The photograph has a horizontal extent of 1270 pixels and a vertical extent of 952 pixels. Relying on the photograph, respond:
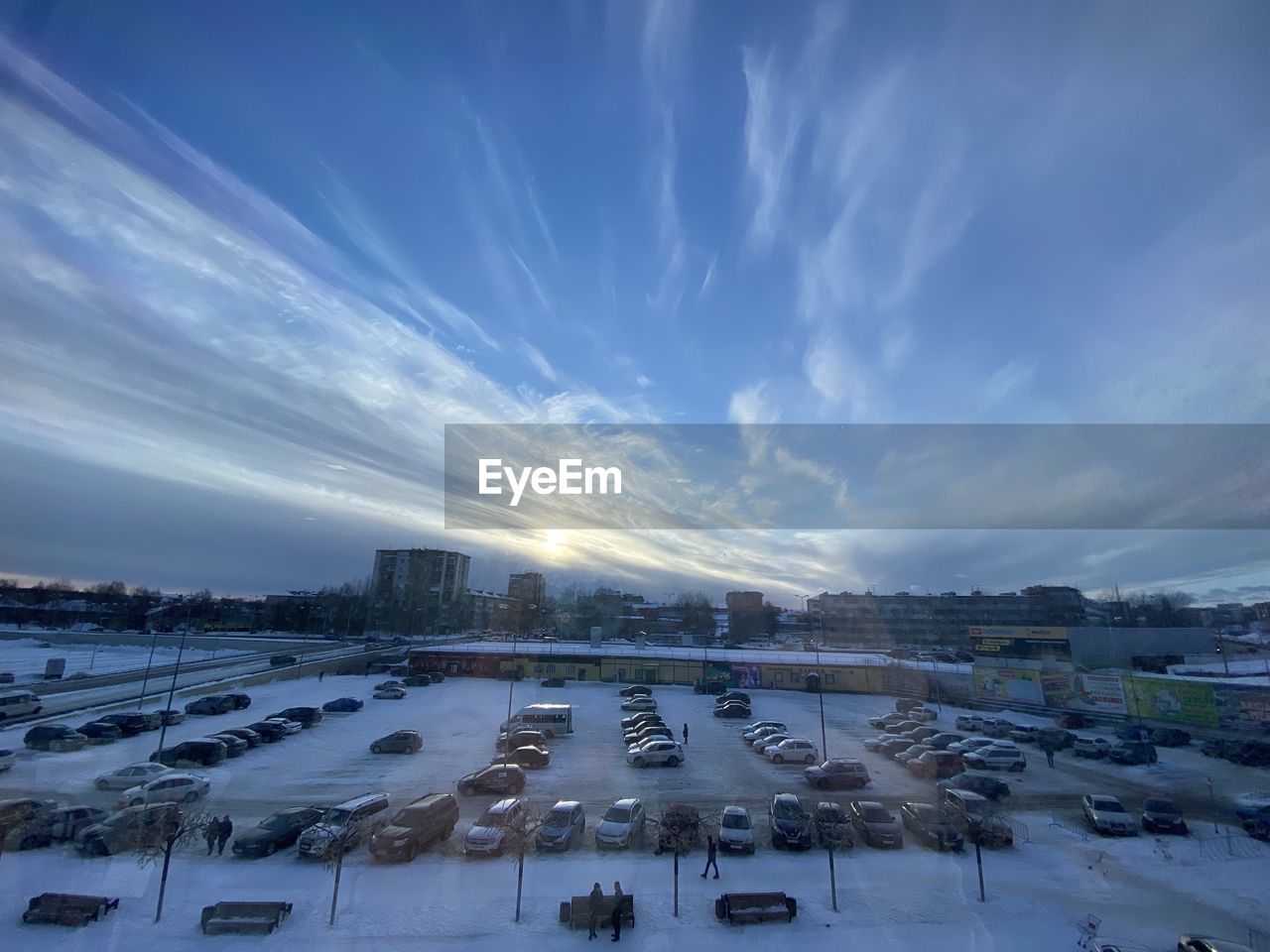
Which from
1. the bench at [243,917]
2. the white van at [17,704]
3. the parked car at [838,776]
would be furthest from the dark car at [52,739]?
the parked car at [838,776]

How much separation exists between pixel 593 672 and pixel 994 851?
2451cm

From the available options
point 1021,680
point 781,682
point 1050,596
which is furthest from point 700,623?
point 1021,680

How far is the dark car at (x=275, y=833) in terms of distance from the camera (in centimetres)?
949

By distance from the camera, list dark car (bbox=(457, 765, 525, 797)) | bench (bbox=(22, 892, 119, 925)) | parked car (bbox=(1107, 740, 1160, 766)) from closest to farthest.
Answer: bench (bbox=(22, 892, 119, 925)) → dark car (bbox=(457, 765, 525, 797)) → parked car (bbox=(1107, 740, 1160, 766))

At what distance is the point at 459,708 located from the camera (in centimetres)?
2395

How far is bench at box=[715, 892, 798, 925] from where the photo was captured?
7902 mm

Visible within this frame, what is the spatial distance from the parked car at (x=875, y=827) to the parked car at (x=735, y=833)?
2.00 meters

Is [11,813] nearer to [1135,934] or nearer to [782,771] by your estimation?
[782,771]

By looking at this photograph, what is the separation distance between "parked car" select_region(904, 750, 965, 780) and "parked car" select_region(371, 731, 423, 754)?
551 inches

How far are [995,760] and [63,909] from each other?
19744 mm

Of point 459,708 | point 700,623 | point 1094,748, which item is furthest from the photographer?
point 700,623

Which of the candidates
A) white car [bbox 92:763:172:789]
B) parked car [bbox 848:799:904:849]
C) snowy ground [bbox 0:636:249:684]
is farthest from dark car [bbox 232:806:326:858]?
snowy ground [bbox 0:636:249:684]

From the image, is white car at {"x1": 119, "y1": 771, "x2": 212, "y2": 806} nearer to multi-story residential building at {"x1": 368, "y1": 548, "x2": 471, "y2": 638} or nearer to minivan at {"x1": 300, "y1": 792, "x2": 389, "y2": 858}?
minivan at {"x1": 300, "y1": 792, "x2": 389, "y2": 858}

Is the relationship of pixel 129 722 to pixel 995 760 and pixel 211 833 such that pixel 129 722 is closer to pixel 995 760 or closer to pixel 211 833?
pixel 211 833
